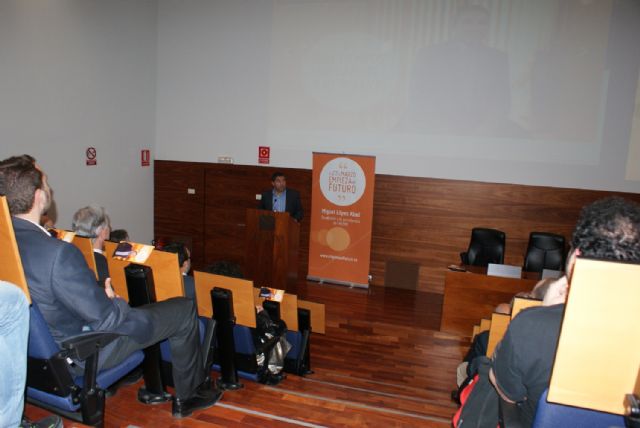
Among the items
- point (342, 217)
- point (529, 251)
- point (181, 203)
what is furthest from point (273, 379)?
point (181, 203)

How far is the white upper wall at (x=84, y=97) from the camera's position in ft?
16.4

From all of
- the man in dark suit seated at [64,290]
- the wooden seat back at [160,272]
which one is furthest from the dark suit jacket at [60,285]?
the wooden seat back at [160,272]

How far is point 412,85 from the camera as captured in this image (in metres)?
6.24

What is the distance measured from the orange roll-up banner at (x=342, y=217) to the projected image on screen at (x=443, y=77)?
13.9 inches

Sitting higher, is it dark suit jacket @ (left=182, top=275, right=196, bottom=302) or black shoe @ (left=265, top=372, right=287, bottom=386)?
dark suit jacket @ (left=182, top=275, right=196, bottom=302)

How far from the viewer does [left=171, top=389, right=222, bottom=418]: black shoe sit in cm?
243

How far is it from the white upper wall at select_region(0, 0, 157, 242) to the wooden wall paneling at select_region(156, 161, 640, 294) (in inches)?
32.7

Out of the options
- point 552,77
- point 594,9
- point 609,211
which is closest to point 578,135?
point 552,77

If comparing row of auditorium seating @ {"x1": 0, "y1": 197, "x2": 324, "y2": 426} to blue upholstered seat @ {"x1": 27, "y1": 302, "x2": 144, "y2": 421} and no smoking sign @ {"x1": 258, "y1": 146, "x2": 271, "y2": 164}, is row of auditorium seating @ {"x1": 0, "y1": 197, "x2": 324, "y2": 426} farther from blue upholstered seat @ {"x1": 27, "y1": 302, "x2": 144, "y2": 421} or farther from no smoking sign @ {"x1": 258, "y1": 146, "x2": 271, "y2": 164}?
no smoking sign @ {"x1": 258, "y1": 146, "x2": 271, "y2": 164}

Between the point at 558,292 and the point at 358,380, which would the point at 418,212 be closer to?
the point at 358,380

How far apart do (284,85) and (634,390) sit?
6.13m

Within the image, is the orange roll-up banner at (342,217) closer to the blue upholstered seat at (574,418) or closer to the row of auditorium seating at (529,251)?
the row of auditorium seating at (529,251)

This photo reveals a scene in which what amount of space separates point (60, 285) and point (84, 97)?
4.91 metres

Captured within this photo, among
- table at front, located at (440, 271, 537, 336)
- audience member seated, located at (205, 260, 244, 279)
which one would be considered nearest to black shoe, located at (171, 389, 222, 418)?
audience member seated, located at (205, 260, 244, 279)
